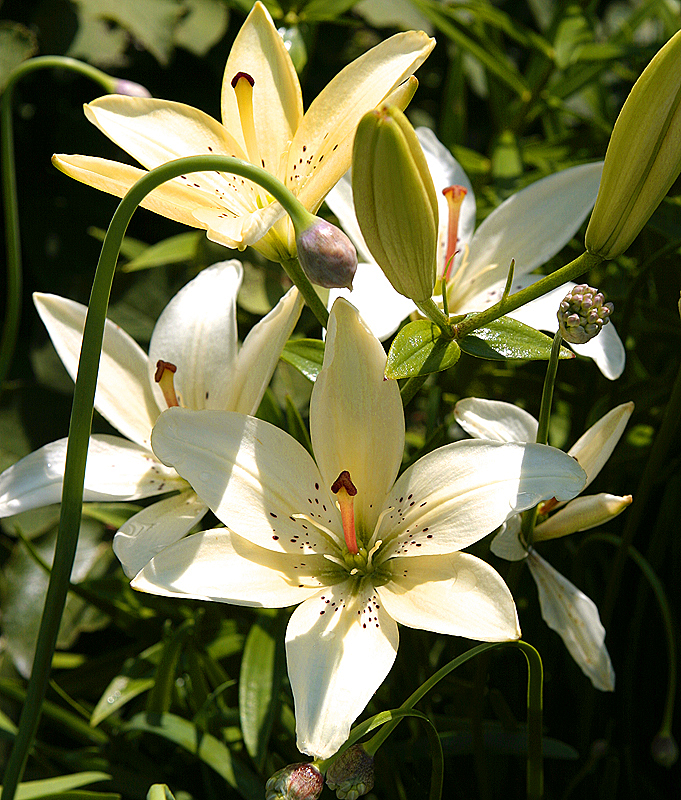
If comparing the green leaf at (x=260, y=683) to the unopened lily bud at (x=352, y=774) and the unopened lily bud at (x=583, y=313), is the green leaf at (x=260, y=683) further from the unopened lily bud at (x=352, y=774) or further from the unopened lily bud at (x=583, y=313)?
the unopened lily bud at (x=583, y=313)

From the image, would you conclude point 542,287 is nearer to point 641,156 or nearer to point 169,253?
point 641,156

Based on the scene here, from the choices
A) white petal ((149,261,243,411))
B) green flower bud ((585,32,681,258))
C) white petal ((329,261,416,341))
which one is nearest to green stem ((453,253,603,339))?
green flower bud ((585,32,681,258))

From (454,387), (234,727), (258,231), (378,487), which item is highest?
(258,231)

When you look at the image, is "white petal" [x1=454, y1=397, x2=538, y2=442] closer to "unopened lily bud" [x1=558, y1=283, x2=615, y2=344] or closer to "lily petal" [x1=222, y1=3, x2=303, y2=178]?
"unopened lily bud" [x1=558, y1=283, x2=615, y2=344]

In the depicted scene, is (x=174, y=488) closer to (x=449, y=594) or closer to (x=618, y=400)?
(x=449, y=594)

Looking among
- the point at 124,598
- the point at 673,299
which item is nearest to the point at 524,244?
the point at 673,299

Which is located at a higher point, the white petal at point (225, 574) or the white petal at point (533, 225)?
the white petal at point (533, 225)

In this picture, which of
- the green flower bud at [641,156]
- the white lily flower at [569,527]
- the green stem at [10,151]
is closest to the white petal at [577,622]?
the white lily flower at [569,527]
